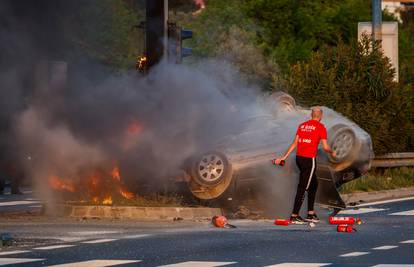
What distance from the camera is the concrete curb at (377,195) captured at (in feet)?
84.5

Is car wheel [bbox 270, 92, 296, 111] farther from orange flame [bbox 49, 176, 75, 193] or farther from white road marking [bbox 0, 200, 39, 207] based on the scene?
white road marking [bbox 0, 200, 39, 207]

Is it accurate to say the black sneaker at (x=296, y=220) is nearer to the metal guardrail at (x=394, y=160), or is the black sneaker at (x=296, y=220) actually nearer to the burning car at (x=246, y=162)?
the burning car at (x=246, y=162)

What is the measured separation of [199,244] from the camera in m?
15.7

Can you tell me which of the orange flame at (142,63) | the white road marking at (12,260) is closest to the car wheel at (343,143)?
the orange flame at (142,63)

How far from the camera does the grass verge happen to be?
27656mm

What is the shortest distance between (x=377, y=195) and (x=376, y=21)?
6.20 meters

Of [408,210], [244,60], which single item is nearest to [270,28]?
[244,60]

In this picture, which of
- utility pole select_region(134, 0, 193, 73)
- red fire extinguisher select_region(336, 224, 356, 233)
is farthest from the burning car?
red fire extinguisher select_region(336, 224, 356, 233)

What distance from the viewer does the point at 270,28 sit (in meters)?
73.8

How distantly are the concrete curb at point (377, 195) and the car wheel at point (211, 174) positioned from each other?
5143 millimetres

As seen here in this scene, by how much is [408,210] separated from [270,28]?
51.6 metres

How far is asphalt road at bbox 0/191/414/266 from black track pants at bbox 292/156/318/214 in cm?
40

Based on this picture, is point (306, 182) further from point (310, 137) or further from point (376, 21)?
point (376, 21)

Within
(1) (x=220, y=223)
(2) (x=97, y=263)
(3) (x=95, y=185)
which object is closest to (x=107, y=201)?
(3) (x=95, y=185)
